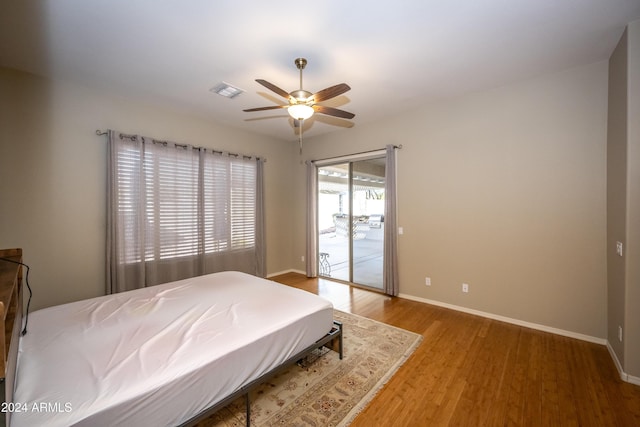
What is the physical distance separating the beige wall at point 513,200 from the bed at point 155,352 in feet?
6.92

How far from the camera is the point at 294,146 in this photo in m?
5.54

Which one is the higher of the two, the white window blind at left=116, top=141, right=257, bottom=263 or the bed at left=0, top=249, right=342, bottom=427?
the white window blind at left=116, top=141, right=257, bottom=263

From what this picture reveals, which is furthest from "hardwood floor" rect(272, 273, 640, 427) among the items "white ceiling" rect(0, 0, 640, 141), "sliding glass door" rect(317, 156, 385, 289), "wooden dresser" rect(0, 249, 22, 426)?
"white ceiling" rect(0, 0, 640, 141)

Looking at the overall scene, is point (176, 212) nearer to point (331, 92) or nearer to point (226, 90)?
point (226, 90)

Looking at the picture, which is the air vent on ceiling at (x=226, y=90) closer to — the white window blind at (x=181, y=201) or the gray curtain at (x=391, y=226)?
the white window blind at (x=181, y=201)

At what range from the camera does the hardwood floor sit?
1744 millimetres

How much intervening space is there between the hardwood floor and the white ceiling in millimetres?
2895

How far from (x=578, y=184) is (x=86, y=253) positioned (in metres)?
5.64

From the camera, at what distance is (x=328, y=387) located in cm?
203

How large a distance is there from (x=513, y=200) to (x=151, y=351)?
3798 millimetres

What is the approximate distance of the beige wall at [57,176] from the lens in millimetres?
2681

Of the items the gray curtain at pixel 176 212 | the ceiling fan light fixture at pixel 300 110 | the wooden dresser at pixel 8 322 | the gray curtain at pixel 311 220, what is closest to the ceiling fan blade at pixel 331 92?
the ceiling fan light fixture at pixel 300 110

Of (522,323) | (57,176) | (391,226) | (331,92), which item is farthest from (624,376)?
(57,176)

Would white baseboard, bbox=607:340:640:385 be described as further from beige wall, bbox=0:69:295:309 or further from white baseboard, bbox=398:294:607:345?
beige wall, bbox=0:69:295:309
